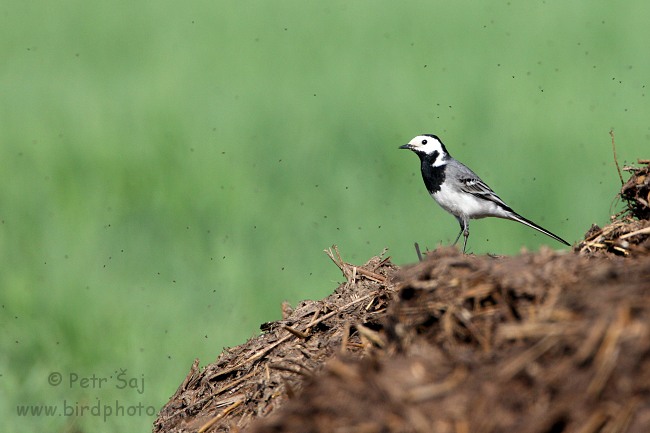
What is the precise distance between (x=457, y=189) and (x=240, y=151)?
4055mm

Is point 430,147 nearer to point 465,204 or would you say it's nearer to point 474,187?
point 474,187

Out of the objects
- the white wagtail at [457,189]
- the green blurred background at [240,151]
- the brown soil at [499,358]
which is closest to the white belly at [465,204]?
the white wagtail at [457,189]

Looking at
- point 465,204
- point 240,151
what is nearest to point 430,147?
point 465,204

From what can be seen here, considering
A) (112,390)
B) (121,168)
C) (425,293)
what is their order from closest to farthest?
(425,293) < (112,390) < (121,168)

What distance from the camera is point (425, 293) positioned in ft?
14.0

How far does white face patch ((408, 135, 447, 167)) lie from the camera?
1252 cm

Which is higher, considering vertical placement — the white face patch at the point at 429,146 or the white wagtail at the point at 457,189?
the white face patch at the point at 429,146

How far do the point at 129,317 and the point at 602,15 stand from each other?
11.8 metres

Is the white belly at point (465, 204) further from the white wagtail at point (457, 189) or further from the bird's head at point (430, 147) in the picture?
the bird's head at point (430, 147)

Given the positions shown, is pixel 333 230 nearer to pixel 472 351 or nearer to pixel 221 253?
pixel 221 253

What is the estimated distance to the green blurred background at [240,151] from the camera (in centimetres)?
1148

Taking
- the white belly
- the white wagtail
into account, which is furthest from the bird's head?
the white belly

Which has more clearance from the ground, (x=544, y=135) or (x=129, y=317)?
(x=544, y=135)

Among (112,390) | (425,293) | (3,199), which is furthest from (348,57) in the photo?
(425,293)
